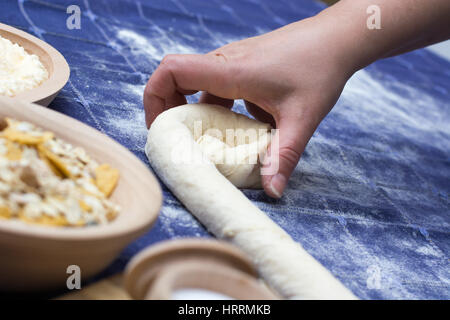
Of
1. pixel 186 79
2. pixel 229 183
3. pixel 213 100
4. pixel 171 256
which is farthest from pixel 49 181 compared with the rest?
pixel 213 100

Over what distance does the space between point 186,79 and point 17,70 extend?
0.38m

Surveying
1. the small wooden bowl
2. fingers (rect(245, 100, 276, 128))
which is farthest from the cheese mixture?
fingers (rect(245, 100, 276, 128))

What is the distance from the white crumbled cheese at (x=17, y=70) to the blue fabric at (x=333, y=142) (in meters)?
0.13

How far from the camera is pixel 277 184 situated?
42.2 inches

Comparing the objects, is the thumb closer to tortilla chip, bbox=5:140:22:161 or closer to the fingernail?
the fingernail

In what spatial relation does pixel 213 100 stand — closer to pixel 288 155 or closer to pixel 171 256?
pixel 288 155

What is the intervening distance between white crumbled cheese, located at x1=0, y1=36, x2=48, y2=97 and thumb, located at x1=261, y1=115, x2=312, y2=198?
0.54 meters

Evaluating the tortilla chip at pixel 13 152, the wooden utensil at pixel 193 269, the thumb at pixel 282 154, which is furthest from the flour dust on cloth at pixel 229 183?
the tortilla chip at pixel 13 152

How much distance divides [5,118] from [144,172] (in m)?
0.25

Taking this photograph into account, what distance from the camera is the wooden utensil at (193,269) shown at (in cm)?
58

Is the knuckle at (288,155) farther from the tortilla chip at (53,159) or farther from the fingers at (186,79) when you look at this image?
the tortilla chip at (53,159)

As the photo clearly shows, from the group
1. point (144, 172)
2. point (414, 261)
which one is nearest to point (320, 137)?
point (414, 261)

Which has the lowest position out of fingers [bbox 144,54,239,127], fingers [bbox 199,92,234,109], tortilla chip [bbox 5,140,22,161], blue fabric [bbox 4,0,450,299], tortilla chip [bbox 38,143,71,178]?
blue fabric [bbox 4,0,450,299]

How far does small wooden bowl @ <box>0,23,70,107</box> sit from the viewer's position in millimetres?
973
